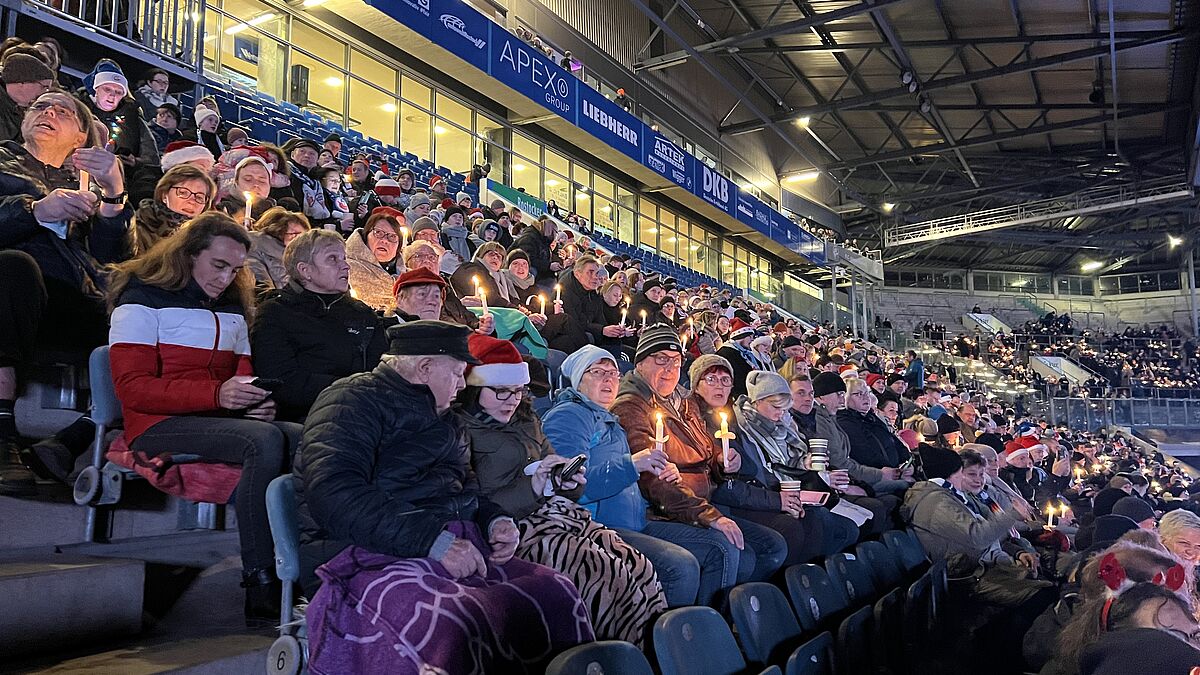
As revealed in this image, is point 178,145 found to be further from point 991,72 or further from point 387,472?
point 991,72

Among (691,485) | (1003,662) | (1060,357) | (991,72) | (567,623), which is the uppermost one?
(991,72)

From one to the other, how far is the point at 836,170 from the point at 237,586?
29603mm

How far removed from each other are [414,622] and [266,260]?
2.64 meters

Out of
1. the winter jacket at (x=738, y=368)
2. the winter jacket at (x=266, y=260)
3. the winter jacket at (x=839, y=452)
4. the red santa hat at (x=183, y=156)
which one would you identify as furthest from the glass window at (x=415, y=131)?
the winter jacket at (x=839, y=452)

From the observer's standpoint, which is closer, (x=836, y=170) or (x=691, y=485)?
(x=691, y=485)

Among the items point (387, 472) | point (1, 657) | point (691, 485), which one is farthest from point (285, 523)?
point (691, 485)

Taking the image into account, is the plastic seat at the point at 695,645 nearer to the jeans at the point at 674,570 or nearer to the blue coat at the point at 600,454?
the jeans at the point at 674,570

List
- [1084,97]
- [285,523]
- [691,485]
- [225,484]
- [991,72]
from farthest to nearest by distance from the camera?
[1084,97]
[991,72]
[691,485]
[225,484]
[285,523]

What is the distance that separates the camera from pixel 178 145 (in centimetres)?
532

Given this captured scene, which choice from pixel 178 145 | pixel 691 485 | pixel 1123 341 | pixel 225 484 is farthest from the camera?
pixel 1123 341

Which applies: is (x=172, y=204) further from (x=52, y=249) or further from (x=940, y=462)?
(x=940, y=462)

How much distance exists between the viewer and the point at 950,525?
17.3ft

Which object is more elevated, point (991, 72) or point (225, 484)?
point (991, 72)

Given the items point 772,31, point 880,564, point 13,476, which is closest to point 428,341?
point 13,476
